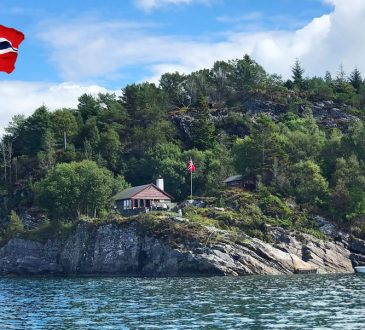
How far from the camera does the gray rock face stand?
262 ft

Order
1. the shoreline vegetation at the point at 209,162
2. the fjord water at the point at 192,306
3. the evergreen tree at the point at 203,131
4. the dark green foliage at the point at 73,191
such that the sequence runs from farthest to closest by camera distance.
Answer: the evergreen tree at the point at 203,131 → the dark green foliage at the point at 73,191 → the shoreline vegetation at the point at 209,162 → the fjord water at the point at 192,306

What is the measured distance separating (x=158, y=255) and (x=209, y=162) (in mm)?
39970

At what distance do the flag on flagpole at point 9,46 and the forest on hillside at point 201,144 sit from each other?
7101cm

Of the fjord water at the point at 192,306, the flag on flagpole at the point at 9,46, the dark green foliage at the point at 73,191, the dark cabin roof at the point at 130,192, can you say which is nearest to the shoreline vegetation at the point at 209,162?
the dark green foliage at the point at 73,191

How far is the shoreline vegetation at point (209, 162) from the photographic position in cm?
8919

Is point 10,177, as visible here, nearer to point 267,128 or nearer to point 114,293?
point 267,128

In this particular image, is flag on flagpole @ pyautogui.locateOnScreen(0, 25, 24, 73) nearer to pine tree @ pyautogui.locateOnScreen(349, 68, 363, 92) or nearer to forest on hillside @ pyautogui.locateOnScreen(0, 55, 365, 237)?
forest on hillside @ pyautogui.locateOnScreen(0, 55, 365, 237)

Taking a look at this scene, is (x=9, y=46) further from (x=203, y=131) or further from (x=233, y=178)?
(x=203, y=131)

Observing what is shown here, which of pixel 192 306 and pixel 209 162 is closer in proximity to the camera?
pixel 192 306

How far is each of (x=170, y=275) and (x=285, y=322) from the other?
46.5 metres

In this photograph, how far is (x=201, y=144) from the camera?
132 meters

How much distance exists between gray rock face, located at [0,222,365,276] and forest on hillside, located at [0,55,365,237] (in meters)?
7.58

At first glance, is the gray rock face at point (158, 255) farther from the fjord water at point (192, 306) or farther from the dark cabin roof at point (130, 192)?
the fjord water at point (192, 306)

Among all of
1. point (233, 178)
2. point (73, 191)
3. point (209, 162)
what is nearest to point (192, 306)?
point (73, 191)
